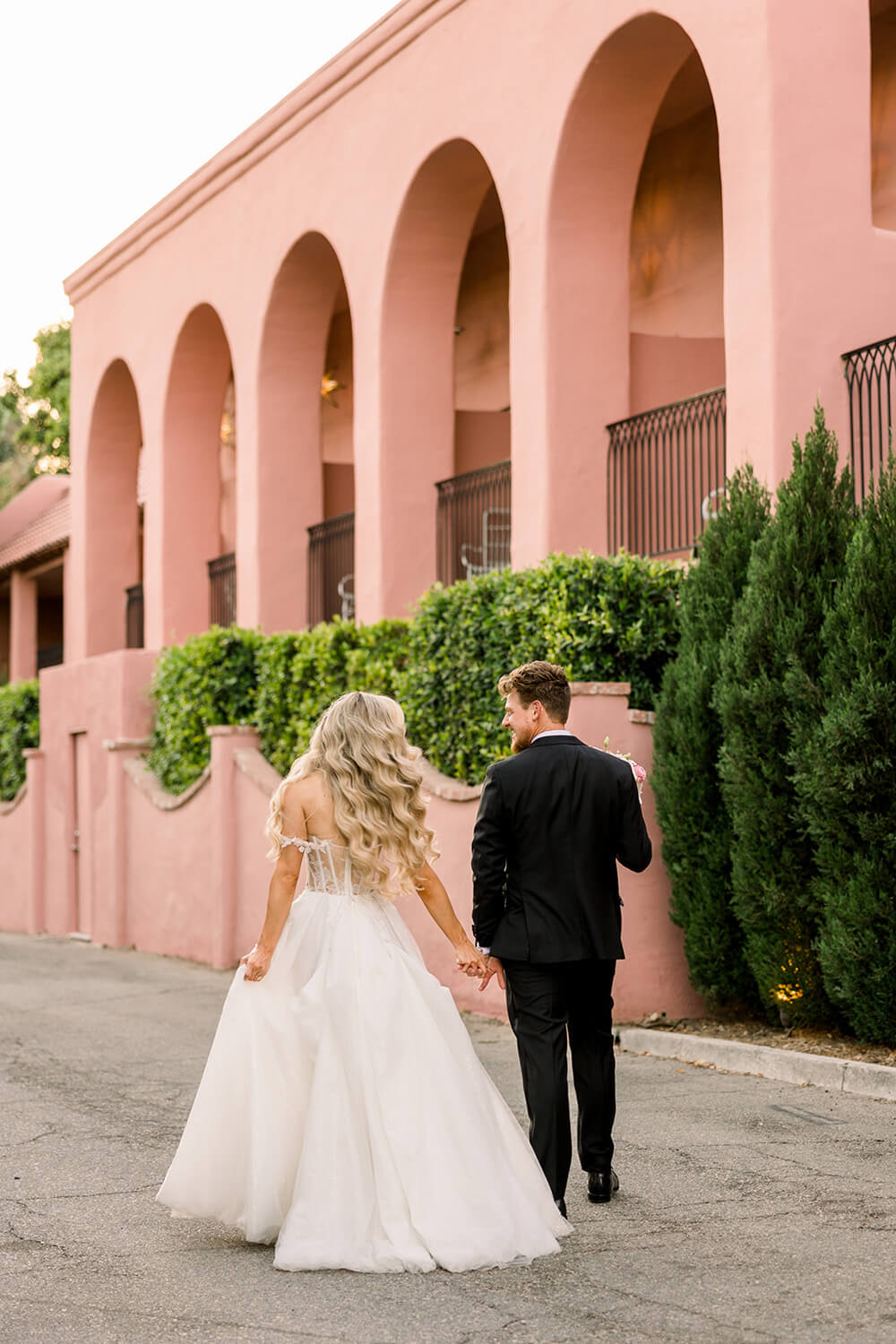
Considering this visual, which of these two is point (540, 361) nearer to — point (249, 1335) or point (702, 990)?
point (702, 990)

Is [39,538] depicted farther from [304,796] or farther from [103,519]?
[304,796]

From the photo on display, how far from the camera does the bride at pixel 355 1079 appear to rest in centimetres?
485

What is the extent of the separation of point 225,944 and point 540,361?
585cm

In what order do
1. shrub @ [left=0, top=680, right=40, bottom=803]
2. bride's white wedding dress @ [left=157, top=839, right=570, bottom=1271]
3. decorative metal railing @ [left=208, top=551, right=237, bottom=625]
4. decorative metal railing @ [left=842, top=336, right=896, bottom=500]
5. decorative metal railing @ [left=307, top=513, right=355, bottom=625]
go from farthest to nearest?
1. shrub @ [left=0, top=680, right=40, bottom=803]
2. decorative metal railing @ [left=208, top=551, right=237, bottom=625]
3. decorative metal railing @ [left=307, top=513, right=355, bottom=625]
4. decorative metal railing @ [left=842, top=336, right=896, bottom=500]
5. bride's white wedding dress @ [left=157, top=839, right=570, bottom=1271]

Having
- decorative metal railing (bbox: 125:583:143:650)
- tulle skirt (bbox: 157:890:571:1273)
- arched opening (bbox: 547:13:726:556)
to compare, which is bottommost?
tulle skirt (bbox: 157:890:571:1273)

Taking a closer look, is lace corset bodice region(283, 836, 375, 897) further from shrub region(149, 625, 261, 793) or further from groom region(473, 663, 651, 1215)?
shrub region(149, 625, 261, 793)

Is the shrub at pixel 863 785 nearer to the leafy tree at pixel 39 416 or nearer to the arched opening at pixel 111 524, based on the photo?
the arched opening at pixel 111 524

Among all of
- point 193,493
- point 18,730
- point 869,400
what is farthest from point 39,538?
point 869,400

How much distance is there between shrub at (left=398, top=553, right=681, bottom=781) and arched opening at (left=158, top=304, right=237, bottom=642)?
799 centimetres

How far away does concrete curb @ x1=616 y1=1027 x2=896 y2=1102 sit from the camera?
25.0ft

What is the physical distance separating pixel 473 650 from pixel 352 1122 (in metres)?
6.13

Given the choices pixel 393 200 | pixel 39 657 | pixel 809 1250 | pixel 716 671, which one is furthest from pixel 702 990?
pixel 39 657

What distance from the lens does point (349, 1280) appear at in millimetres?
4723

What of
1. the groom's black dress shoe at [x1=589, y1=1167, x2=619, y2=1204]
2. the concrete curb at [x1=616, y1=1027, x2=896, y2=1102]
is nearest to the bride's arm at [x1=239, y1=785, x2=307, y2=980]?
the groom's black dress shoe at [x1=589, y1=1167, x2=619, y2=1204]
